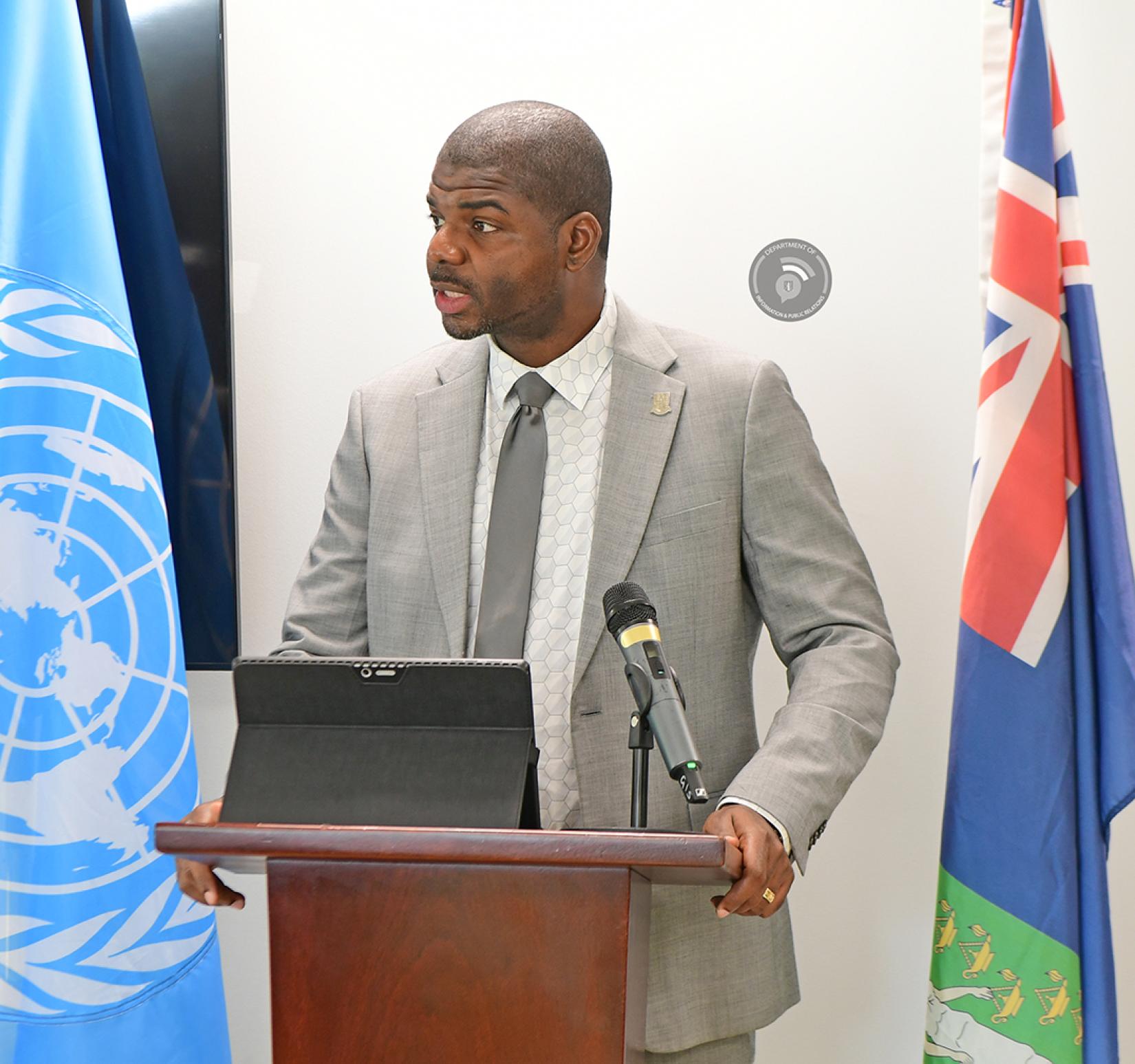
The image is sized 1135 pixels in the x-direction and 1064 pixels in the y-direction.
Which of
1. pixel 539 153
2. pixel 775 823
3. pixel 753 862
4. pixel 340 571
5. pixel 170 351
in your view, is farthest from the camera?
pixel 170 351

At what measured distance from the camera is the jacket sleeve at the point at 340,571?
2.32 m

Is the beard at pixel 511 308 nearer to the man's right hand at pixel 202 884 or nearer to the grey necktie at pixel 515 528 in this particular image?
the grey necktie at pixel 515 528

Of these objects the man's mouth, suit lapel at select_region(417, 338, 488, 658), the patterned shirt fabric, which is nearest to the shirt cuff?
the patterned shirt fabric

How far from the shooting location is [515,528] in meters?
2.21

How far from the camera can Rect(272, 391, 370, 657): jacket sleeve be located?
7.63 feet

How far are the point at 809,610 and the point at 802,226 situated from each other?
108cm

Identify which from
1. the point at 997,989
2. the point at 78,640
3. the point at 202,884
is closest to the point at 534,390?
the point at 78,640

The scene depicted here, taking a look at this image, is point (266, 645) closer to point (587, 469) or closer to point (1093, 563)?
point (587, 469)

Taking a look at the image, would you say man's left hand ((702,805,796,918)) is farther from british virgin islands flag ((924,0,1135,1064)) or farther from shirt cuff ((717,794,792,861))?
british virgin islands flag ((924,0,1135,1064))

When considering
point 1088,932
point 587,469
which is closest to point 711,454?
point 587,469

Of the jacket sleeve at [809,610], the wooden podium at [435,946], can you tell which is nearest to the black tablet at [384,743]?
the wooden podium at [435,946]

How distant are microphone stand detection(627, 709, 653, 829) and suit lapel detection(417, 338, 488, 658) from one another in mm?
671

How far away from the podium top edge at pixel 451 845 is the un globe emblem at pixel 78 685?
937mm

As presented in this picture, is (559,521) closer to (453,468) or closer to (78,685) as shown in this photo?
(453,468)
